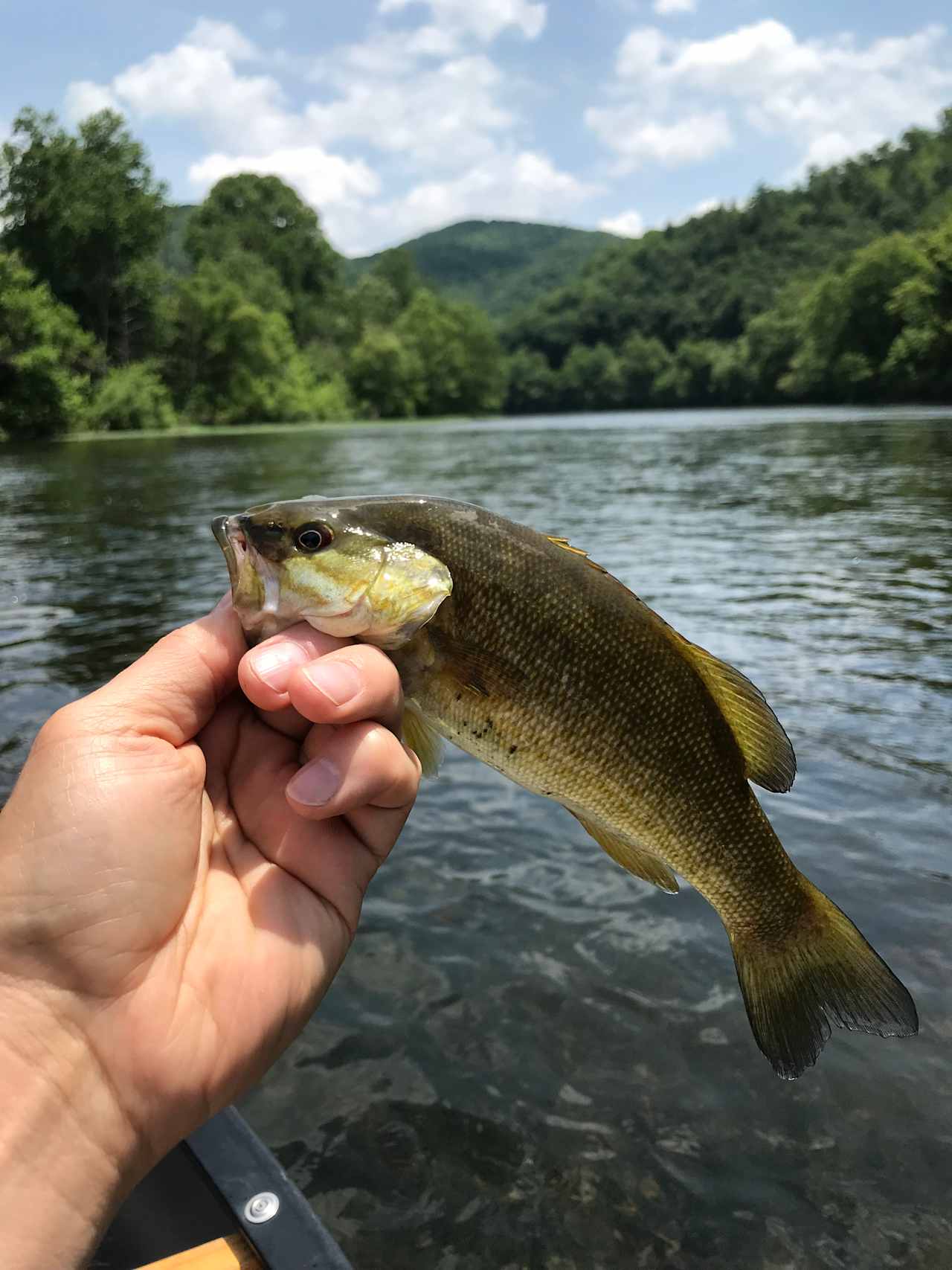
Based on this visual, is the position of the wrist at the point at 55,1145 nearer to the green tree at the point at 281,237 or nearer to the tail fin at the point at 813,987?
the tail fin at the point at 813,987

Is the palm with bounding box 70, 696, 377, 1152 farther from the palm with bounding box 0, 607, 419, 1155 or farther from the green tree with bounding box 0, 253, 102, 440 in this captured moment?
the green tree with bounding box 0, 253, 102, 440

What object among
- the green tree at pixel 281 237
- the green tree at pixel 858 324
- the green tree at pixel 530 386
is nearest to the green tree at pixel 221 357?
the green tree at pixel 281 237

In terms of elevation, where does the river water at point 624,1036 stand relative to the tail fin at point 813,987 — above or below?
below

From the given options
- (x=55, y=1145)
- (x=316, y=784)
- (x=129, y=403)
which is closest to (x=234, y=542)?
(x=316, y=784)

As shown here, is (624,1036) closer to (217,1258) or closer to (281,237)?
(217,1258)

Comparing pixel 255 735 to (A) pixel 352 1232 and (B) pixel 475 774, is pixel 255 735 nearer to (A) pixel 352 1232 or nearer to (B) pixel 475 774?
(A) pixel 352 1232

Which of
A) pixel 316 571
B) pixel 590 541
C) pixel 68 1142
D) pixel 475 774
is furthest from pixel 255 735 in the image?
pixel 590 541

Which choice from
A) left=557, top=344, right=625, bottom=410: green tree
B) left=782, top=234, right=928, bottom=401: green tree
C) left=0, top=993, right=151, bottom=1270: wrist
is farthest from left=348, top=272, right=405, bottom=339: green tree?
left=0, top=993, right=151, bottom=1270: wrist
